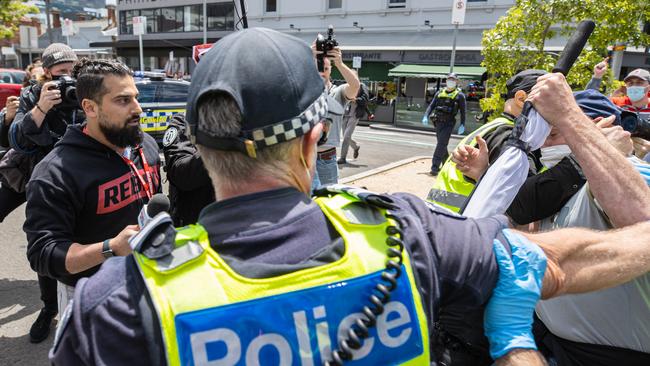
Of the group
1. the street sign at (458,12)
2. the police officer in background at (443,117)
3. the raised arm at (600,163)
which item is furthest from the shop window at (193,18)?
the raised arm at (600,163)

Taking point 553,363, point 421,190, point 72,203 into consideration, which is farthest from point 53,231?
point 421,190

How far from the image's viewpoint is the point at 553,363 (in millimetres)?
1746

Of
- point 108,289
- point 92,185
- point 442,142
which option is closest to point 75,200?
point 92,185

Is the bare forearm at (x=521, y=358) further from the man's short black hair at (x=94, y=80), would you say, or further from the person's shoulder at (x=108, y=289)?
the man's short black hair at (x=94, y=80)

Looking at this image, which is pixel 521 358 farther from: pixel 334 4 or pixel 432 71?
pixel 334 4

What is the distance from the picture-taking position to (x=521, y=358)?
1077 mm

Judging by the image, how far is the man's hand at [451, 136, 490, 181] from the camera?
2.67m

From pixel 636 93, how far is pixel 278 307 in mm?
6899

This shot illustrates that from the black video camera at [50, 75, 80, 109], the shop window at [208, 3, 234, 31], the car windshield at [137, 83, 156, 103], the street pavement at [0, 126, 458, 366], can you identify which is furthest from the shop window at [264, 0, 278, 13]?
the black video camera at [50, 75, 80, 109]

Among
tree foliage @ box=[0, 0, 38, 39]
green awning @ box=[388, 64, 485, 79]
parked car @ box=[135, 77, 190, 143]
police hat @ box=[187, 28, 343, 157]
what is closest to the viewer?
police hat @ box=[187, 28, 343, 157]

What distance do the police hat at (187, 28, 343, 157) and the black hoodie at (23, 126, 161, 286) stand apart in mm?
1555

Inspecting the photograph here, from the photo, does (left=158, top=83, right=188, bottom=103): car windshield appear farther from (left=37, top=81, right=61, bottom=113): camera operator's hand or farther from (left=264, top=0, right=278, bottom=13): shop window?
(left=264, top=0, right=278, bottom=13): shop window

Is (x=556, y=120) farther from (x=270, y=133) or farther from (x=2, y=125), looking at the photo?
(x=2, y=125)

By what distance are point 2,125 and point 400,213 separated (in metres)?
4.31
